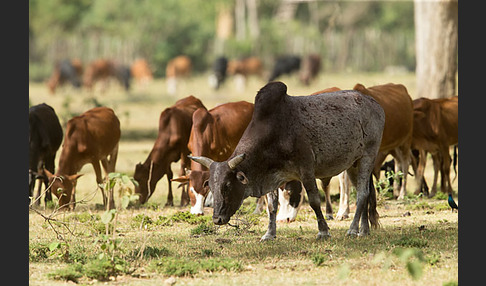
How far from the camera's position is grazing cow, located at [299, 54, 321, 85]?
4603cm

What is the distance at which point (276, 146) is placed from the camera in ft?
33.8

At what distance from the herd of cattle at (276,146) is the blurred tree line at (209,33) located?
3890 cm

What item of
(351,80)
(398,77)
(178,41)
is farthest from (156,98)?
(178,41)

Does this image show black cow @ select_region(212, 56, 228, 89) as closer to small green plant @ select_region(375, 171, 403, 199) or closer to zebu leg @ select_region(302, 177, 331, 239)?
small green plant @ select_region(375, 171, 403, 199)

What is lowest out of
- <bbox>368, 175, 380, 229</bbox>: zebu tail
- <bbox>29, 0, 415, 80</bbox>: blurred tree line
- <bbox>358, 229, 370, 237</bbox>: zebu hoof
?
<bbox>358, 229, 370, 237</bbox>: zebu hoof

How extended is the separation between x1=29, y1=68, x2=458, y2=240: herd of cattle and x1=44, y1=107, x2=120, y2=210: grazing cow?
0.06 feet

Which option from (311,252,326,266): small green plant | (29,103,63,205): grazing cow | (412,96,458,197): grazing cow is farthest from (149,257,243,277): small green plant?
(412,96,458,197): grazing cow

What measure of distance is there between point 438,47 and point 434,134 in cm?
648

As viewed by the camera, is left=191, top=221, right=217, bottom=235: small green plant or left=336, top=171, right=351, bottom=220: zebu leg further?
left=336, top=171, right=351, bottom=220: zebu leg

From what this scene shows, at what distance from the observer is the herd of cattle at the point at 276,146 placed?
10.3 m

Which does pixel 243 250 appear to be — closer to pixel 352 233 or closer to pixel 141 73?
pixel 352 233

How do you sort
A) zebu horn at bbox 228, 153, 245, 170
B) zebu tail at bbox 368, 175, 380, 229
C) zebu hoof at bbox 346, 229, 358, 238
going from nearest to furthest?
zebu horn at bbox 228, 153, 245, 170 < zebu hoof at bbox 346, 229, 358, 238 < zebu tail at bbox 368, 175, 380, 229

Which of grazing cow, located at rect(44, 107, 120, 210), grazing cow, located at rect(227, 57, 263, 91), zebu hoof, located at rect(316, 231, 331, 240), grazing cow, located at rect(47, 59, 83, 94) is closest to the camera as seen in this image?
zebu hoof, located at rect(316, 231, 331, 240)

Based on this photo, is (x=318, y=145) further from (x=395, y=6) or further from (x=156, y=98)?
(x=395, y=6)
